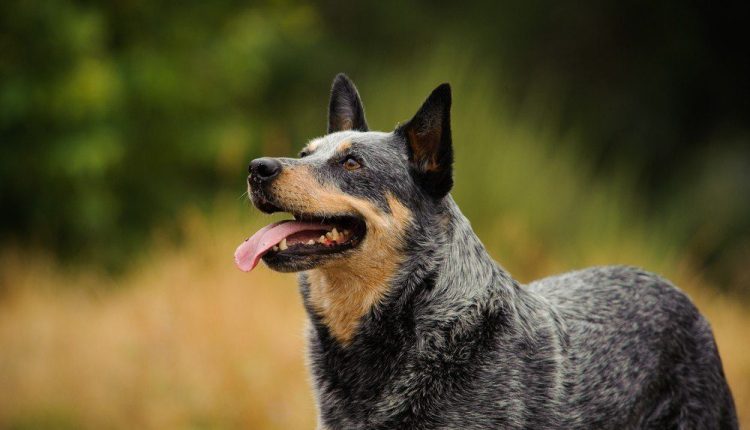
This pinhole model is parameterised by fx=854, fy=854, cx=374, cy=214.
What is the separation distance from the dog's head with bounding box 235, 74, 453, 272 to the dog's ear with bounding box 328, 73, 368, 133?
38cm

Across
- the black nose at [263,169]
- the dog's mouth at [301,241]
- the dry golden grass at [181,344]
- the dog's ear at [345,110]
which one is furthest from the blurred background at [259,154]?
the black nose at [263,169]

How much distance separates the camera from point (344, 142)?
443cm

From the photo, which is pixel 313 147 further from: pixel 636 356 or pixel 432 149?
pixel 636 356

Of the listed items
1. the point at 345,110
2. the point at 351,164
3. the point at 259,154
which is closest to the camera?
the point at 351,164

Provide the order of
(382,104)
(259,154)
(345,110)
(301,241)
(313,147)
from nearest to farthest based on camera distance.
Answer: (301,241) → (313,147) → (345,110) → (382,104) → (259,154)

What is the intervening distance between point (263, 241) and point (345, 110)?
3.94 ft

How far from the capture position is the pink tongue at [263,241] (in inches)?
157

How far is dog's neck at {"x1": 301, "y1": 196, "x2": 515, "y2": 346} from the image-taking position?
4113 mm

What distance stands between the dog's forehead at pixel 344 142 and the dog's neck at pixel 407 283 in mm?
545

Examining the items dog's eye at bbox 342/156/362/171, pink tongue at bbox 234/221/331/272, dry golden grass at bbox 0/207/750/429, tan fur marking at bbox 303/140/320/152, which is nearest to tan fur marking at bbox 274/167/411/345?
pink tongue at bbox 234/221/331/272

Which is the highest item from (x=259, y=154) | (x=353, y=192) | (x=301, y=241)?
(x=259, y=154)

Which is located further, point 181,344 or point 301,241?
point 181,344

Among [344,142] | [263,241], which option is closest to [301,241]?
[263,241]

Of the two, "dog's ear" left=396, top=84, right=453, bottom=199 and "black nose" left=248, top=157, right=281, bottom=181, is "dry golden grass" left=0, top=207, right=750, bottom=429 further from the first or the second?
"black nose" left=248, top=157, right=281, bottom=181
